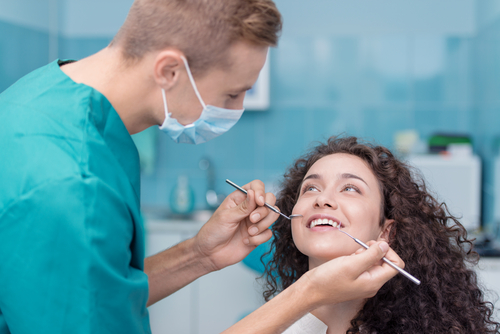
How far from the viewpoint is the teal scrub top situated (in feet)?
2.66

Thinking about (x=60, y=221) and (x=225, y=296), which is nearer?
(x=60, y=221)

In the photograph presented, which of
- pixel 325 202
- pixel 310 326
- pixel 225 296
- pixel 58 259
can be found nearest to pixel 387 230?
pixel 325 202

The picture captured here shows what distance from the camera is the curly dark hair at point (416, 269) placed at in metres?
1.27

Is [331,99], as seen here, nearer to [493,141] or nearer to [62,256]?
[493,141]

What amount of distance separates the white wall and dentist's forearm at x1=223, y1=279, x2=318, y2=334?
2.77 m

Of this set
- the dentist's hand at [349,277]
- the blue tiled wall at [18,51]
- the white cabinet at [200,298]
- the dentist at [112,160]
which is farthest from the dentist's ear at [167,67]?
the blue tiled wall at [18,51]

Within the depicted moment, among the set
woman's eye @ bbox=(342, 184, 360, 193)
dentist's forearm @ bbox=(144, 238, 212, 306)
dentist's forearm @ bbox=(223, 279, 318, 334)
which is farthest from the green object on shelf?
dentist's forearm @ bbox=(223, 279, 318, 334)

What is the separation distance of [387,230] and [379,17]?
238 centimetres

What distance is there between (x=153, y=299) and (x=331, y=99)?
7.88 ft

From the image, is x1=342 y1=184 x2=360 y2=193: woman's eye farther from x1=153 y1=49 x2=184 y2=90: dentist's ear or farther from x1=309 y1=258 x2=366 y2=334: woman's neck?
x1=153 y1=49 x2=184 y2=90: dentist's ear

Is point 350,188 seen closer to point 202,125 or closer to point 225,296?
point 202,125

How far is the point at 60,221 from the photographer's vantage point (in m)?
0.81

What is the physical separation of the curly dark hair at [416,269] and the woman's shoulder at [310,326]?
0.33 feet

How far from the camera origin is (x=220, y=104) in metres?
1.08
